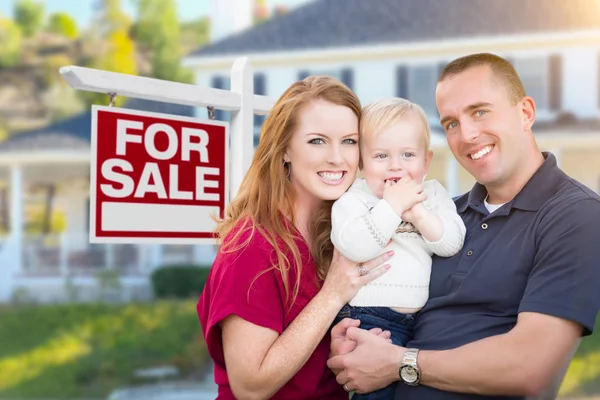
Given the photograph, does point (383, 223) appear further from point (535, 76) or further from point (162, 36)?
point (162, 36)

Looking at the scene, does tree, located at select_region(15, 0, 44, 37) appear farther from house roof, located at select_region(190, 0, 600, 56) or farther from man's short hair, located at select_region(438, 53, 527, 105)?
man's short hair, located at select_region(438, 53, 527, 105)

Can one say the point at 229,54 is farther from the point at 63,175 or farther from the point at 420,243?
the point at 420,243

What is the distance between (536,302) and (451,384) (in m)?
0.33

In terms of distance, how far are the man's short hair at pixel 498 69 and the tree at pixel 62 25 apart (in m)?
31.2

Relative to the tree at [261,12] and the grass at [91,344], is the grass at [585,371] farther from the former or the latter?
the tree at [261,12]

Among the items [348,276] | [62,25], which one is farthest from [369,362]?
[62,25]

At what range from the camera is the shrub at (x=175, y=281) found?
59.2ft

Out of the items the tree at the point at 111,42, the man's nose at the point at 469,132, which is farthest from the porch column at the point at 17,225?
the man's nose at the point at 469,132

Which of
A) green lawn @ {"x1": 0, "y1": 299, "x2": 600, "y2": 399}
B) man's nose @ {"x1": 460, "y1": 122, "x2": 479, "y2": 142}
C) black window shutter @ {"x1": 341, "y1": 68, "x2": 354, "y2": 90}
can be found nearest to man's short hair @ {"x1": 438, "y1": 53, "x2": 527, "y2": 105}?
man's nose @ {"x1": 460, "y1": 122, "x2": 479, "y2": 142}

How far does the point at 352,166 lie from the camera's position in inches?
102

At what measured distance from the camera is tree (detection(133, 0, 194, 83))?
97.1 feet

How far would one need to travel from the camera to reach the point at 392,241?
2.60 m

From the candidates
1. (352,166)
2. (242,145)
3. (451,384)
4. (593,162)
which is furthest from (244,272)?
(593,162)

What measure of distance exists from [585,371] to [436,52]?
24.2 feet
